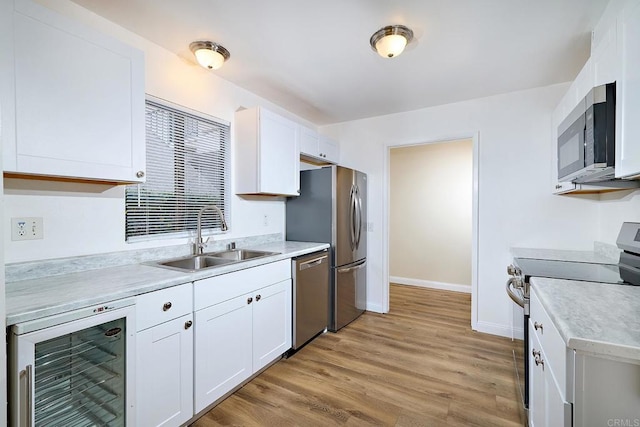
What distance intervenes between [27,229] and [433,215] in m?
4.68

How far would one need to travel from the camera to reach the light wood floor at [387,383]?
5.88 ft

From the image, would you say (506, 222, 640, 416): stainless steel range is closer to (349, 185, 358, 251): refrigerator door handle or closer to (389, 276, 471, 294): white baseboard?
(349, 185, 358, 251): refrigerator door handle

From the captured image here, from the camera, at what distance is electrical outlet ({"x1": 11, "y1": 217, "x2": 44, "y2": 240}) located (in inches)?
57.3

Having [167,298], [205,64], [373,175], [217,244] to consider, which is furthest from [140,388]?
[373,175]

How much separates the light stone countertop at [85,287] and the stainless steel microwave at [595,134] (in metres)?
2.08

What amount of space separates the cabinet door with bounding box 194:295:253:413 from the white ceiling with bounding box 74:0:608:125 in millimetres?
1808

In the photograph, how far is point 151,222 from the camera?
6.86 feet

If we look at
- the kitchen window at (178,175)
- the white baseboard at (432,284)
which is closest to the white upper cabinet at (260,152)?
the kitchen window at (178,175)

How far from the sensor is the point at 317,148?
342cm

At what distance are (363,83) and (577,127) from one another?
65.8 inches

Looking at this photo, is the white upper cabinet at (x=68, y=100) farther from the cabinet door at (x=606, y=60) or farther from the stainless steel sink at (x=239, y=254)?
the cabinet door at (x=606, y=60)

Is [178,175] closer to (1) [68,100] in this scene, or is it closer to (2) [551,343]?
(1) [68,100]

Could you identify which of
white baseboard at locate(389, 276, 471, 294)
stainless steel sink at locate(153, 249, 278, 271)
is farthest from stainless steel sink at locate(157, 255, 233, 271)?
white baseboard at locate(389, 276, 471, 294)

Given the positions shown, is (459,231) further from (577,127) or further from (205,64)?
(205,64)
